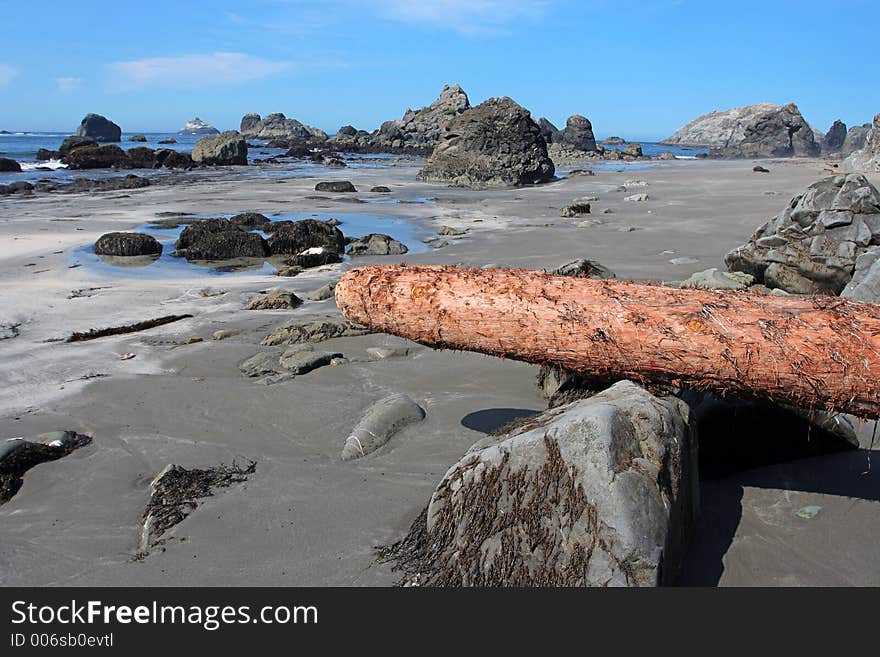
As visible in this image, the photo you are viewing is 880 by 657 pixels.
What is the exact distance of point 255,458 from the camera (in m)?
4.27

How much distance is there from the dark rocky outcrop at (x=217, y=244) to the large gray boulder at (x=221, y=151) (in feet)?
104

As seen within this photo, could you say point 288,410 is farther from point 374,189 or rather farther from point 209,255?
point 374,189

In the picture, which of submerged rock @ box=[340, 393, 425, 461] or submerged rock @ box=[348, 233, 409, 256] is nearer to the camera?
submerged rock @ box=[340, 393, 425, 461]

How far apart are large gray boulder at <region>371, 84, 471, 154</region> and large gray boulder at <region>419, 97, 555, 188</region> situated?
37.0 metres

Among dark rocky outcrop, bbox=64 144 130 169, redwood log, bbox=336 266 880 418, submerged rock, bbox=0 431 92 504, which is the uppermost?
dark rocky outcrop, bbox=64 144 130 169

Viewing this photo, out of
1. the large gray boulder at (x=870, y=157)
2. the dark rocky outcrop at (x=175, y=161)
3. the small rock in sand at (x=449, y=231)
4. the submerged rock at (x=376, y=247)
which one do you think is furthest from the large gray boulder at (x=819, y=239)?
the dark rocky outcrop at (x=175, y=161)

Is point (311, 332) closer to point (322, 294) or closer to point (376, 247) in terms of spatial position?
point (322, 294)

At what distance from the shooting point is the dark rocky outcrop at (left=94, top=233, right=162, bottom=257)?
40.3ft

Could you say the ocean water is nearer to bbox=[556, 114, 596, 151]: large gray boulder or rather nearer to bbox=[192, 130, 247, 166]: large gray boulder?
bbox=[192, 130, 247, 166]: large gray boulder

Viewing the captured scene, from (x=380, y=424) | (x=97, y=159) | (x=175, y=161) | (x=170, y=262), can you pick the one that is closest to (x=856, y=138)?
(x=175, y=161)

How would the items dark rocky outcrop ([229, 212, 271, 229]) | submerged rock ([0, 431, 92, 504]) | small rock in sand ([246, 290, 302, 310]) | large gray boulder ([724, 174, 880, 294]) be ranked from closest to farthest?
1. submerged rock ([0, 431, 92, 504])
2. large gray boulder ([724, 174, 880, 294])
3. small rock in sand ([246, 290, 302, 310])
4. dark rocky outcrop ([229, 212, 271, 229])

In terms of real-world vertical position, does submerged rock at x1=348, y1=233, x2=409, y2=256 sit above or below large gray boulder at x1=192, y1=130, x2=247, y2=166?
below

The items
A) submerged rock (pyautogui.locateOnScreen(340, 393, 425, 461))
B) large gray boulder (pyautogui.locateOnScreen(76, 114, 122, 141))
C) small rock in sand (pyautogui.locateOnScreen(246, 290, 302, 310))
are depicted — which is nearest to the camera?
submerged rock (pyautogui.locateOnScreen(340, 393, 425, 461))

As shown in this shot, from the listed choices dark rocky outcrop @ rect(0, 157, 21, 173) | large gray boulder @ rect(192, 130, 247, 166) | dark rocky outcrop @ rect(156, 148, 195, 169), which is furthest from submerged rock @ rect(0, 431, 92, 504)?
large gray boulder @ rect(192, 130, 247, 166)
